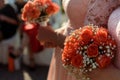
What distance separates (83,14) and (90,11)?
0.06 meters

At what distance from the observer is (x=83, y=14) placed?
1499 mm

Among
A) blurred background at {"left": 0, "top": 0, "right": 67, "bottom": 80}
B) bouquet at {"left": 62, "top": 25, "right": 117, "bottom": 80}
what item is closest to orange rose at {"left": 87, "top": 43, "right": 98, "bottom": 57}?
bouquet at {"left": 62, "top": 25, "right": 117, "bottom": 80}

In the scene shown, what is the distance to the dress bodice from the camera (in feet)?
4.45

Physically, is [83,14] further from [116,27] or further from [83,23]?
[116,27]

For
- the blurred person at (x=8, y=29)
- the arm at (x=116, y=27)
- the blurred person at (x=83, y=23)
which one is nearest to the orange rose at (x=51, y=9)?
the blurred person at (x=83, y=23)

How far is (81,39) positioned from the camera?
1218mm

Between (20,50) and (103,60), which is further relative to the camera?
(20,50)

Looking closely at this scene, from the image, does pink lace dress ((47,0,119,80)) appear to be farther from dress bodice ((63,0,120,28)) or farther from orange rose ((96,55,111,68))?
orange rose ((96,55,111,68))

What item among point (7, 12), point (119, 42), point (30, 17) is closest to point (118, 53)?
point (119, 42)

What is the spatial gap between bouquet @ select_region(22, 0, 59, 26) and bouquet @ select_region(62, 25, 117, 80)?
1.96ft

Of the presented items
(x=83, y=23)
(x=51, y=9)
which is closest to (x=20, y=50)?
(x=51, y=9)

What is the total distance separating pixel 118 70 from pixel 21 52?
3.11m

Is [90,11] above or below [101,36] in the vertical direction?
above

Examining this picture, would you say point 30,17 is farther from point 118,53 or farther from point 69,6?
point 118,53
